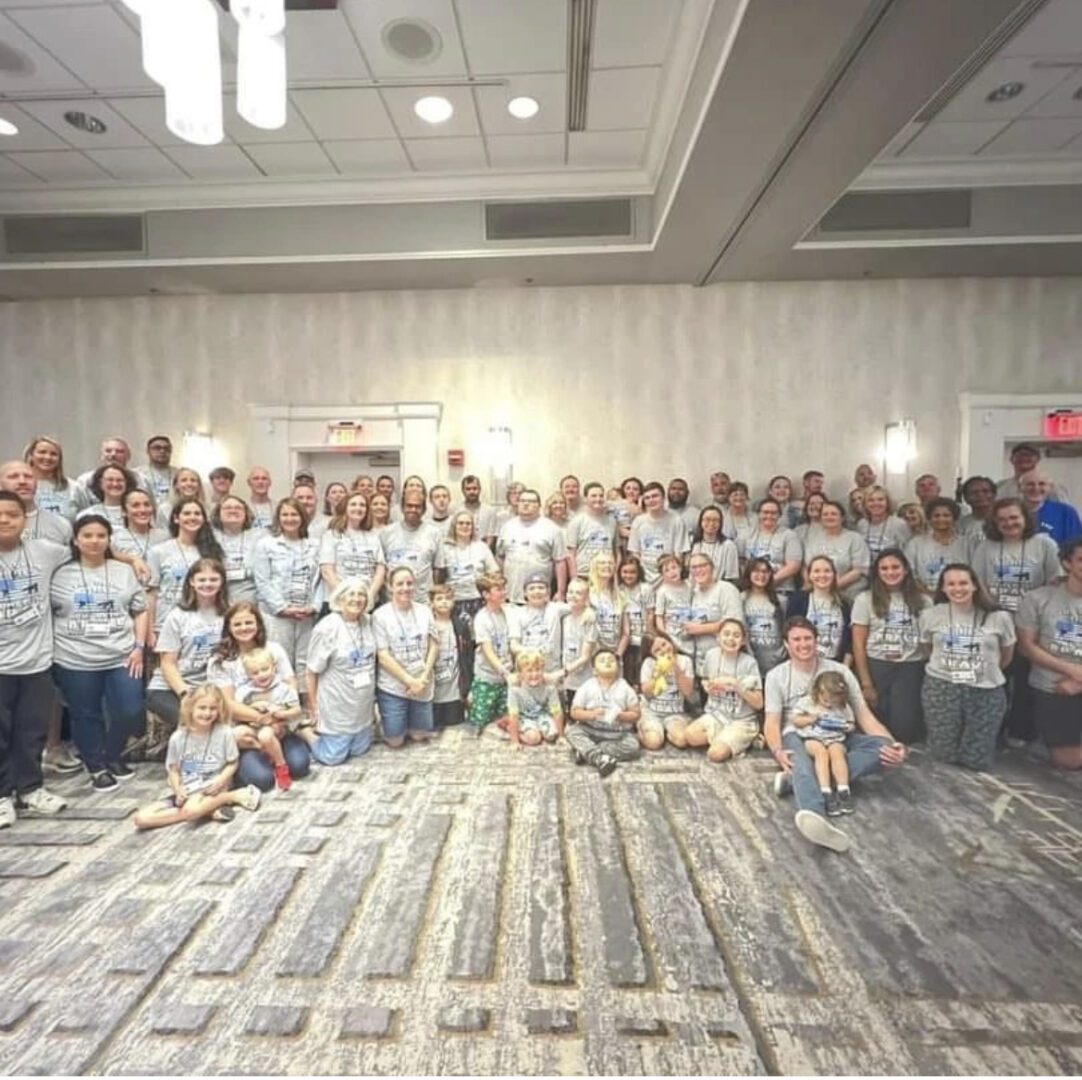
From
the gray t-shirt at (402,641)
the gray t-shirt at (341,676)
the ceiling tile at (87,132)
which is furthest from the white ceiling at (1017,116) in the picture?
the ceiling tile at (87,132)

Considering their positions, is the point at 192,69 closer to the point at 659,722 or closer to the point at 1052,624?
the point at 659,722

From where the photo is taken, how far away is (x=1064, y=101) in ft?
15.1

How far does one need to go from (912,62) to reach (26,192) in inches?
284

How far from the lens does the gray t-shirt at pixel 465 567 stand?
5.20 metres

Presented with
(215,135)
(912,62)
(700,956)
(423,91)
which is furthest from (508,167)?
(700,956)

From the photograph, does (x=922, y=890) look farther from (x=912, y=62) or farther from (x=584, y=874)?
(x=912, y=62)

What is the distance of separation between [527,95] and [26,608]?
4597 mm

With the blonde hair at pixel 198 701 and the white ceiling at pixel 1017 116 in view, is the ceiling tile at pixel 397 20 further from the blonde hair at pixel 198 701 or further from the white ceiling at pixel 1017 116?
the blonde hair at pixel 198 701

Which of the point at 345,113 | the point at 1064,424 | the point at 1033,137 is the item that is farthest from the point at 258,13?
the point at 1064,424

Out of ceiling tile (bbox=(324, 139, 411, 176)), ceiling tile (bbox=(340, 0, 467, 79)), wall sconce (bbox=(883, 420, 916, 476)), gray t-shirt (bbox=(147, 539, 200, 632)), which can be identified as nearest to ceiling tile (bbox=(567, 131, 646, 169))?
ceiling tile (bbox=(340, 0, 467, 79))

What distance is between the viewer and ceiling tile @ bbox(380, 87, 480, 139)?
457 centimetres

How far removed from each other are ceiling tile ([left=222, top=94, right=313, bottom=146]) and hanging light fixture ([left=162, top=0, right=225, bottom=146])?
3.57 meters

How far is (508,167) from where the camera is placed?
5676mm

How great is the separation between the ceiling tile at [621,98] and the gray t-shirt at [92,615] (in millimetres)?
4500
